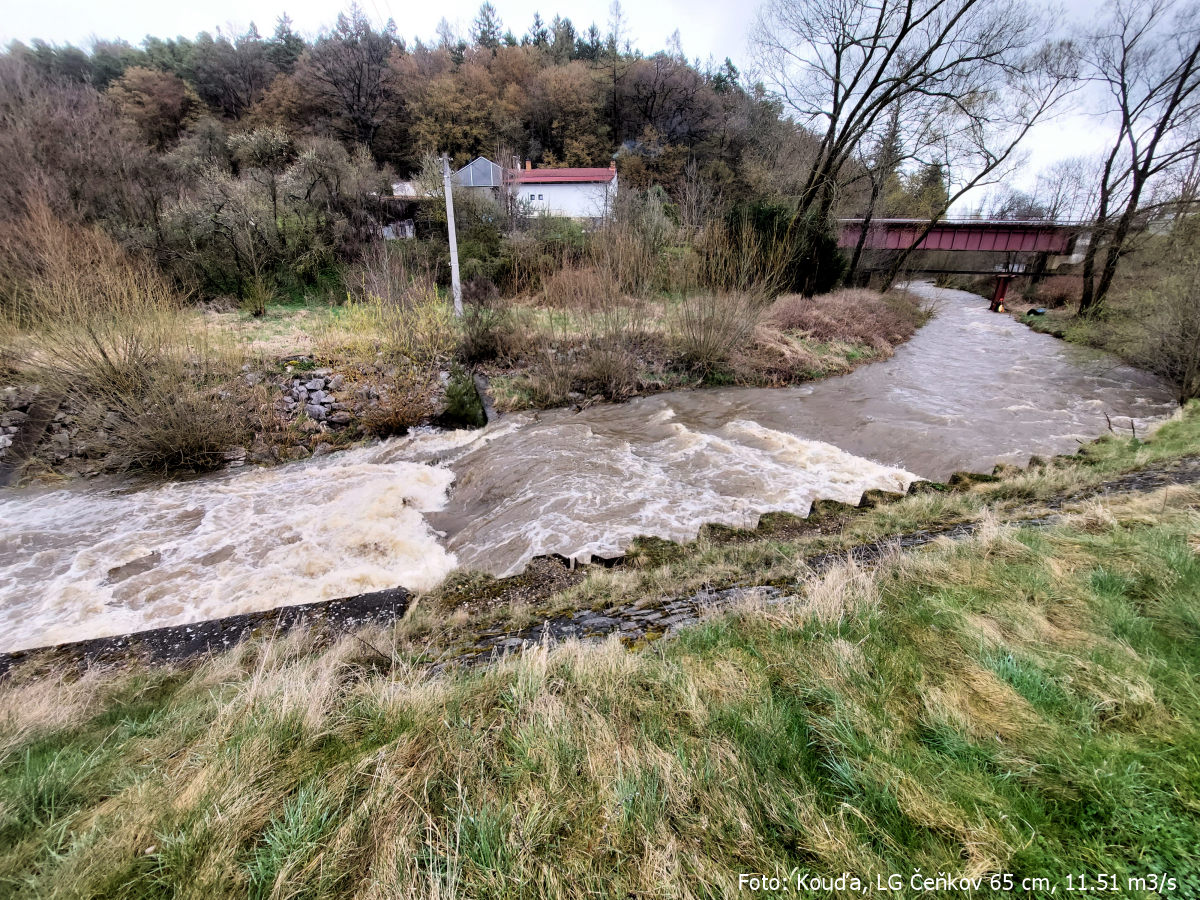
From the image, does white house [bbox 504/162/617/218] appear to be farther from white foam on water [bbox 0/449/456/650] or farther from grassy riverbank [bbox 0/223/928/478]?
white foam on water [bbox 0/449/456/650]

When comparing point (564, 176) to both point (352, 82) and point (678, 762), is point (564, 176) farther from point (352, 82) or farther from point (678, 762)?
point (678, 762)

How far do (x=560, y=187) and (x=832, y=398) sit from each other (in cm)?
2747

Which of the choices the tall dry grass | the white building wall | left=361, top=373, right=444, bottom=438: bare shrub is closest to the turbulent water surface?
left=361, top=373, right=444, bottom=438: bare shrub

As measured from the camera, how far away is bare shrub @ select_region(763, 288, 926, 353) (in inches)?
656

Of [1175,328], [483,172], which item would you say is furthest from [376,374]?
[483,172]

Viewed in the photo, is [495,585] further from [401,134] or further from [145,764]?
[401,134]

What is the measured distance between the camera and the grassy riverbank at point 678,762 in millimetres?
1343

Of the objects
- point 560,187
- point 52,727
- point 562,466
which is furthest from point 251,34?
point 52,727

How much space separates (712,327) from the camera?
12609 millimetres

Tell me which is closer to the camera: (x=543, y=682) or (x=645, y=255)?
(x=543, y=682)

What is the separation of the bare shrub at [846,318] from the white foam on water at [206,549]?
45.2 feet

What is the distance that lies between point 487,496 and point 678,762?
19.7ft

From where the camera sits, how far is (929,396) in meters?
12.4

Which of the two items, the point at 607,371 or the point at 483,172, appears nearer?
the point at 607,371
